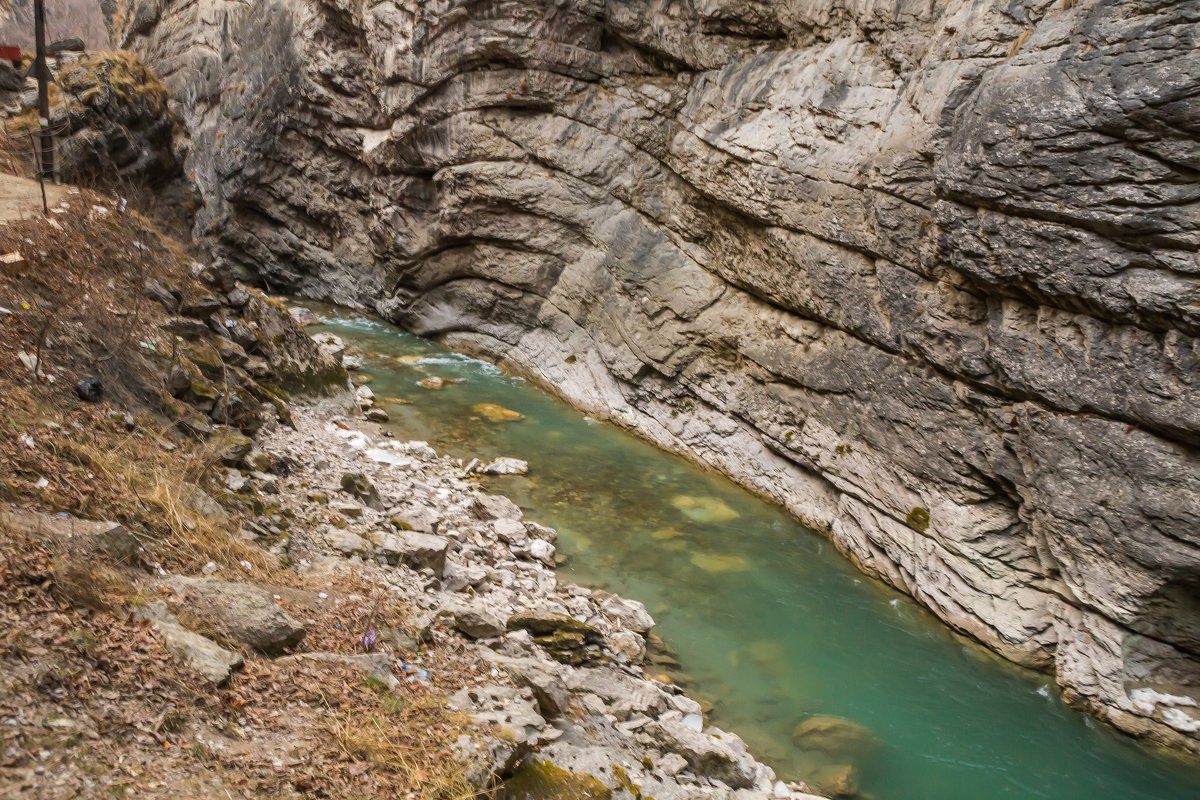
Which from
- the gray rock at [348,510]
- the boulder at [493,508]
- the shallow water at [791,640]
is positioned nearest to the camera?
the gray rock at [348,510]

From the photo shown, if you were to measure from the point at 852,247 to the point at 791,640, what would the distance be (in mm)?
6255

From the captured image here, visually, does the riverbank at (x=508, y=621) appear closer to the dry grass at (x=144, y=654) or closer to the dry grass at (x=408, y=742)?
the dry grass at (x=408, y=742)

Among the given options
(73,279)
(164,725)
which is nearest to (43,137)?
(73,279)

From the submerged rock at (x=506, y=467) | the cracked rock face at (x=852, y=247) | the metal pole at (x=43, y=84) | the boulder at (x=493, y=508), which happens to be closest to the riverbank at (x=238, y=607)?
the boulder at (x=493, y=508)

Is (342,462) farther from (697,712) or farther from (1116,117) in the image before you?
(1116,117)

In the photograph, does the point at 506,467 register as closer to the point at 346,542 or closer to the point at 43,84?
the point at 346,542

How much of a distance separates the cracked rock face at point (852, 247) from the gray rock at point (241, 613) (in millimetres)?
8933

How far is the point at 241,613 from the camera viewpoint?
5.16 m

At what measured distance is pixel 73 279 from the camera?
8.76 meters

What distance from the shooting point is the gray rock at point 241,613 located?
16.7 ft

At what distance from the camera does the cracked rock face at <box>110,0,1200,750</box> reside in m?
9.11

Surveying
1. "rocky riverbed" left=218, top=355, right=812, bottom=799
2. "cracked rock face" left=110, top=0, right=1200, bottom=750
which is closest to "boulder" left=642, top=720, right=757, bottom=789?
"rocky riverbed" left=218, top=355, right=812, bottom=799

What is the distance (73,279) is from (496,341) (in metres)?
12.8

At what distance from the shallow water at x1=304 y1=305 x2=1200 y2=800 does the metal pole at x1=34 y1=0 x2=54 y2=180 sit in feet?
22.1
